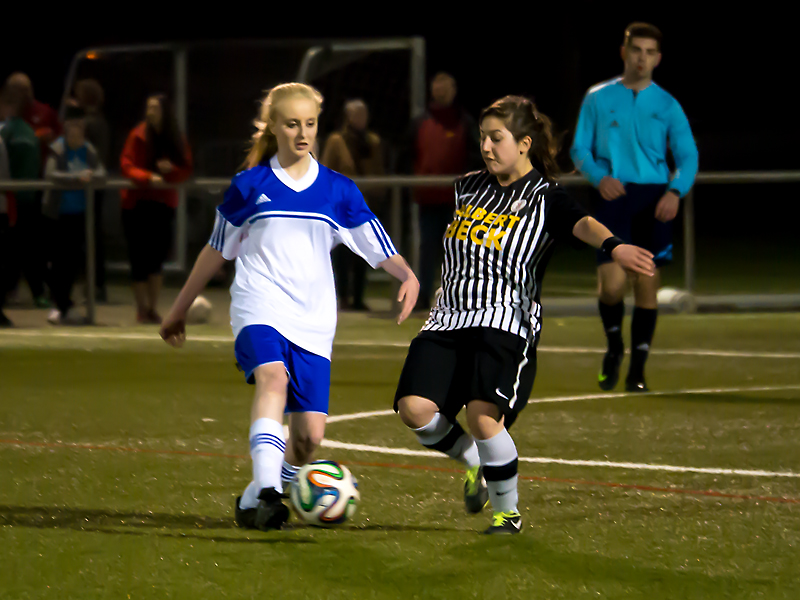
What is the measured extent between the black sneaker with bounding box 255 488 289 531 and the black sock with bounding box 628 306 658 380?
159 inches

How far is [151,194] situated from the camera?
40.5 ft

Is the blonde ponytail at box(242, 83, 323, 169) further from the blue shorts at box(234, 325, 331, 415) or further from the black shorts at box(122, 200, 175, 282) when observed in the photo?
the black shorts at box(122, 200, 175, 282)

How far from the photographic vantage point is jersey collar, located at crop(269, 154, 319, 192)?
498 cm

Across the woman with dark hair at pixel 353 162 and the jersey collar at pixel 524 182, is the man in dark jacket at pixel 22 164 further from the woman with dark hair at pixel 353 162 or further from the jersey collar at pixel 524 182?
the jersey collar at pixel 524 182

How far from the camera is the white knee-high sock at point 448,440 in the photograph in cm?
508

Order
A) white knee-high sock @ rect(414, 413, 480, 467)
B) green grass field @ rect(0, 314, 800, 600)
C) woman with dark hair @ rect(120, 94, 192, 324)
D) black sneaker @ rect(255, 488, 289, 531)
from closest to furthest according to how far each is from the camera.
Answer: green grass field @ rect(0, 314, 800, 600) < black sneaker @ rect(255, 488, 289, 531) < white knee-high sock @ rect(414, 413, 480, 467) < woman with dark hair @ rect(120, 94, 192, 324)

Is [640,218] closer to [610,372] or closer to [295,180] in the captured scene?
[610,372]

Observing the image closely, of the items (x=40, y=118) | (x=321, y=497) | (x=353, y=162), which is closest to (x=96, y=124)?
(x=40, y=118)

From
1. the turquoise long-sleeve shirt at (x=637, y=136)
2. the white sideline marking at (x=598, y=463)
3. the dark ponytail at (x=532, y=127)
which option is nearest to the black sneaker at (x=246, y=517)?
the dark ponytail at (x=532, y=127)

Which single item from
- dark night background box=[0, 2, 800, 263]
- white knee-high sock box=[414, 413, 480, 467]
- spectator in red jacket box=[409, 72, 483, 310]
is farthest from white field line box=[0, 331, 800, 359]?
dark night background box=[0, 2, 800, 263]

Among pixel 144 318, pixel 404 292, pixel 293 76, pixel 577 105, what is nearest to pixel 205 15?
pixel 577 105

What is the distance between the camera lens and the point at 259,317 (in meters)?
4.86

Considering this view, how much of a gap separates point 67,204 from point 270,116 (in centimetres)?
789

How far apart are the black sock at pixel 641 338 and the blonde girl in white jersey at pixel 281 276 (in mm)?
3546
